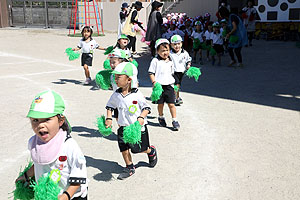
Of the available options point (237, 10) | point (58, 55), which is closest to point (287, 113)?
point (58, 55)

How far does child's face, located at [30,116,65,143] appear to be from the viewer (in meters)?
2.85

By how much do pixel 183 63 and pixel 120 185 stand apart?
3692 mm

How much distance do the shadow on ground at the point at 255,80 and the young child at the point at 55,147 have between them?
6.34m

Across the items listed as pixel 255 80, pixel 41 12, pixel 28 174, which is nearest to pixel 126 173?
pixel 28 174

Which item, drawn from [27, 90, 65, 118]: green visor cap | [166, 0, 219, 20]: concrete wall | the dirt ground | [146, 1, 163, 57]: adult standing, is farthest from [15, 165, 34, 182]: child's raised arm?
[166, 0, 219, 20]: concrete wall

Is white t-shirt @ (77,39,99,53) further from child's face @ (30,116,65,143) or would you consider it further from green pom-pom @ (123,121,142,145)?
child's face @ (30,116,65,143)

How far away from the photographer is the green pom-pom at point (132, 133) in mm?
4469

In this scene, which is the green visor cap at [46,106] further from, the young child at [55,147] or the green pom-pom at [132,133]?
the green pom-pom at [132,133]

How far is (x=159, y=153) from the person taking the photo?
5797 mm

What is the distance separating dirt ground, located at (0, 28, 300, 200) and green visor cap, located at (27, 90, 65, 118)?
195 cm

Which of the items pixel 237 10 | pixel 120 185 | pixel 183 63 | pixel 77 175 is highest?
pixel 237 10

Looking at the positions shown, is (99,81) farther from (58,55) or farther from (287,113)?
(58,55)

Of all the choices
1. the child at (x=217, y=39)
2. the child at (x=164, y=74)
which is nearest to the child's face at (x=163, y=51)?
the child at (x=164, y=74)

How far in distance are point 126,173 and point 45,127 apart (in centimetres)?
232
